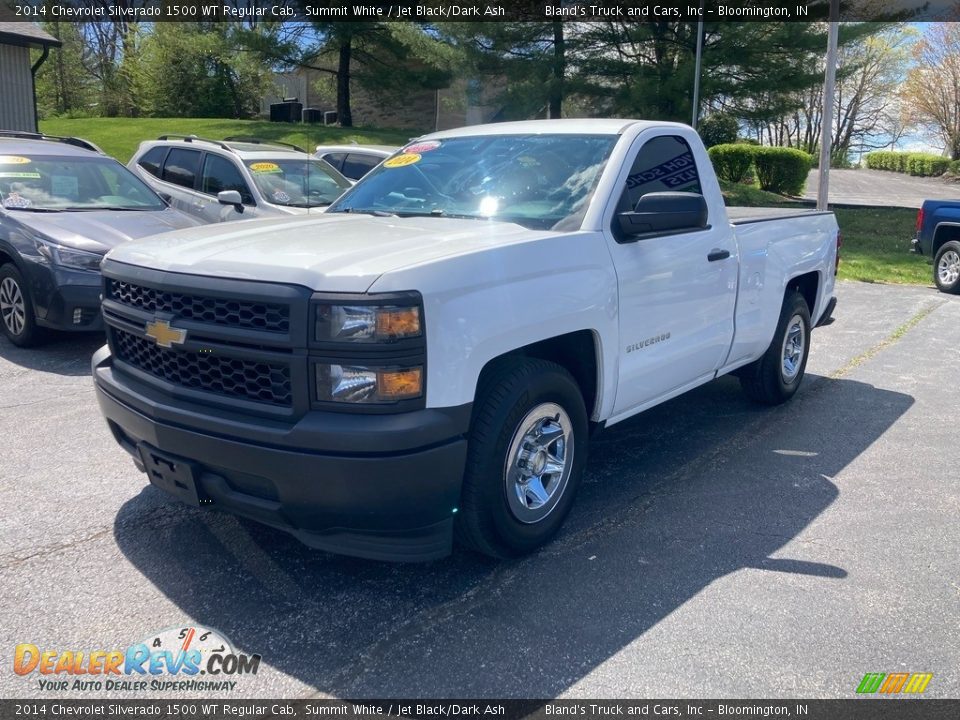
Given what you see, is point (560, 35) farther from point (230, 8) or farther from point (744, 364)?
point (744, 364)

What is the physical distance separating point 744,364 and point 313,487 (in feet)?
12.4

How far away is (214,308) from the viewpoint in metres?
3.47

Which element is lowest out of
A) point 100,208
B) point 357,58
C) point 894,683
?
point 894,683

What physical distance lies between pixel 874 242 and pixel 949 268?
250 inches

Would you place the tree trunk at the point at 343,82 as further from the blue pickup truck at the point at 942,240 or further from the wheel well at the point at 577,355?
the wheel well at the point at 577,355

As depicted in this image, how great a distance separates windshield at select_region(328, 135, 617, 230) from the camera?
4.44 metres

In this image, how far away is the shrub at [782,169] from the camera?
25688 mm

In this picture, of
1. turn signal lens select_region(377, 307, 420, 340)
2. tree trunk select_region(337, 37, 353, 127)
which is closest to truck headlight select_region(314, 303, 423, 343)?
turn signal lens select_region(377, 307, 420, 340)

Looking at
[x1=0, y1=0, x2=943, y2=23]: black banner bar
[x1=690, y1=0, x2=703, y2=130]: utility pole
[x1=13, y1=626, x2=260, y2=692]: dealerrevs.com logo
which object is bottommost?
[x1=13, y1=626, x2=260, y2=692]: dealerrevs.com logo

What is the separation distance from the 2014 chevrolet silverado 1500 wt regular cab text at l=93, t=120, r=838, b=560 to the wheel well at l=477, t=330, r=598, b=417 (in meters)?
0.01

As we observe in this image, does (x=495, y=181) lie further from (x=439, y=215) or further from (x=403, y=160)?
(x=403, y=160)

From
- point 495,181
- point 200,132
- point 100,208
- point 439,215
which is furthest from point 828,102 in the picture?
point 200,132

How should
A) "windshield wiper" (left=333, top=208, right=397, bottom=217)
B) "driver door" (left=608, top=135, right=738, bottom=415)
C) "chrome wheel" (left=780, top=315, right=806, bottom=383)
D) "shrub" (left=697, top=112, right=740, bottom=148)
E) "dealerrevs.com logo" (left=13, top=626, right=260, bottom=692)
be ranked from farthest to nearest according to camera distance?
"shrub" (left=697, top=112, right=740, bottom=148) → "chrome wheel" (left=780, top=315, right=806, bottom=383) → "windshield wiper" (left=333, top=208, right=397, bottom=217) → "driver door" (left=608, top=135, right=738, bottom=415) → "dealerrevs.com logo" (left=13, top=626, right=260, bottom=692)

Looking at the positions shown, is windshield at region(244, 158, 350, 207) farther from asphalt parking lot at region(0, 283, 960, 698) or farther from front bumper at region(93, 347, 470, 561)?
front bumper at region(93, 347, 470, 561)
